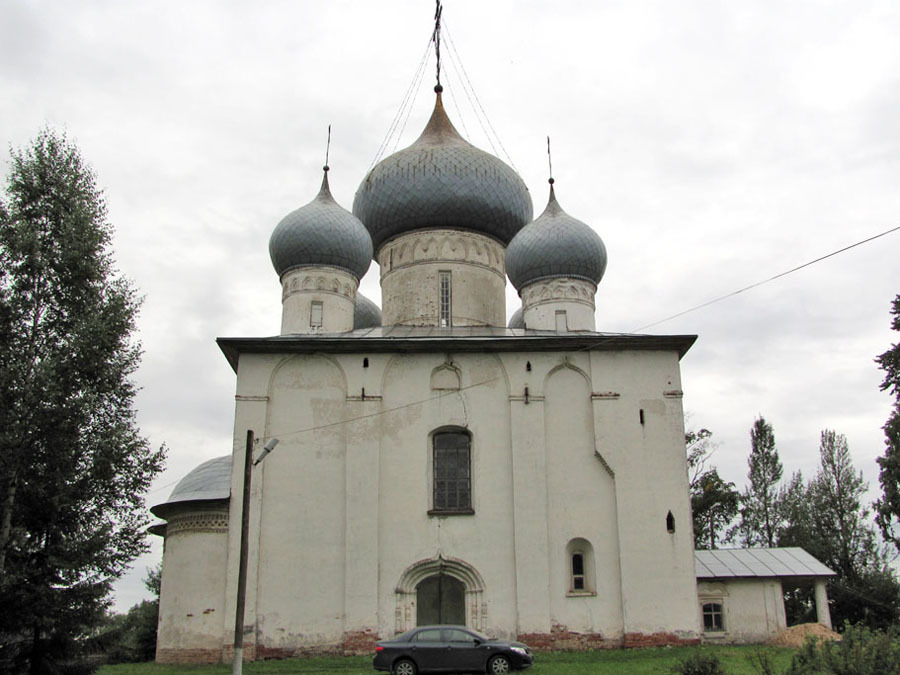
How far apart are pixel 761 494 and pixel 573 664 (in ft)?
75.2

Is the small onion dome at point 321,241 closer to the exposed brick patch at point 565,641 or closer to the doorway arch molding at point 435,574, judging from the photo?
the doorway arch molding at point 435,574

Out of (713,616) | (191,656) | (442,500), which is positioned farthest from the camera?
(713,616)

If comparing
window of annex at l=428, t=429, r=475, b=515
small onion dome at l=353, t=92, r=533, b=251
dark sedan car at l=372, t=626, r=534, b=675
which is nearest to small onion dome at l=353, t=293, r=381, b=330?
small onion dome at l=353, t=92, r=533, b=251

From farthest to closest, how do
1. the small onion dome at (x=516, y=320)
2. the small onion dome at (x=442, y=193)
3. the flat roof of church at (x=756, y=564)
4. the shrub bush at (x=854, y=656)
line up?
the small onion dome at (x=516, y=320) < the small onion dome at (x=442, y=193) < the flat roof of church at (x=756, y=564) < the shrub bush at (x=854, y=656)

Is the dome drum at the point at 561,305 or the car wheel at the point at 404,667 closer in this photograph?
the car wheel at the point at 404,667

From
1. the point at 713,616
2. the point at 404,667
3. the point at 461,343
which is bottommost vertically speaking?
the point at 404,667

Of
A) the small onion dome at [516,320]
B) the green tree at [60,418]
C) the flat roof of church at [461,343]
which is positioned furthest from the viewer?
the small onion dome at [516,320]

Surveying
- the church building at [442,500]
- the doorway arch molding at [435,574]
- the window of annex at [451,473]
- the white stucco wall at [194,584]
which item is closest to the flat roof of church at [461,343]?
the church building at [442,500]

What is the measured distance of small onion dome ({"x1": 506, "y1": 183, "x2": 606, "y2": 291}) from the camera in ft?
64.1

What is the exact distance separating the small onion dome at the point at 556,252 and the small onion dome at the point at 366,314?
5.89 metres

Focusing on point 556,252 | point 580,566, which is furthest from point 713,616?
point 556,252

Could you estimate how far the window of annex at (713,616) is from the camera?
1761 cm

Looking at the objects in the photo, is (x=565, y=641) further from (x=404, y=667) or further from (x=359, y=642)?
(x=404, y=667)

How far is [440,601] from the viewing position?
51.8 feet
